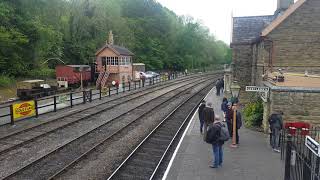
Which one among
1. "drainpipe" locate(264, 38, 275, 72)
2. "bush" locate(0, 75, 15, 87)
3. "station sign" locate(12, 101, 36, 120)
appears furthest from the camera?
"bush" locate(0, 75, 15, 87)

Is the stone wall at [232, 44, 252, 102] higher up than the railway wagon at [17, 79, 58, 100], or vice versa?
the stone wall at [232, 44, 252, 102]

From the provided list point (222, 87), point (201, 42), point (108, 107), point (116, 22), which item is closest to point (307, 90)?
point (108, 107)

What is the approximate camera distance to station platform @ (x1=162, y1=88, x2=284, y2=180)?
10203 mm

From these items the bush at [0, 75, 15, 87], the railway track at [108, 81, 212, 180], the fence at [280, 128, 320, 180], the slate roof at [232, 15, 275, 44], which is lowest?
the railway track at [108, 81, 212, 180]

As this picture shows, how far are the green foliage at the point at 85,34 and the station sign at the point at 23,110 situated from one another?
64.0 ft

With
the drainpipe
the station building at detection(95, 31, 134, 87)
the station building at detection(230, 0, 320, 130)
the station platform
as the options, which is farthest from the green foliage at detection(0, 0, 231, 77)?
the station platform

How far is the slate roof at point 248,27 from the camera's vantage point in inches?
1135

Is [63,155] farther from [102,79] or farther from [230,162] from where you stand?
[102,79]

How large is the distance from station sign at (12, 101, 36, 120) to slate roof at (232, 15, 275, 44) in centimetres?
1664

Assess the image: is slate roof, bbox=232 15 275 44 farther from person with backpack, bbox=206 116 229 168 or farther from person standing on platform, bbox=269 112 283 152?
person with backpack, bbox=206 116 229 168

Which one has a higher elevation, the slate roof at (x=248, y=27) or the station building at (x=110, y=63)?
the slate roof at (x=248, y=27)

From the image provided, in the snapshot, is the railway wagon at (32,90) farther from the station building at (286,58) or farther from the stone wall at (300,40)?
the stone wall at (300,40)

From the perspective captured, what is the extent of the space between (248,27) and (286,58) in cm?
960

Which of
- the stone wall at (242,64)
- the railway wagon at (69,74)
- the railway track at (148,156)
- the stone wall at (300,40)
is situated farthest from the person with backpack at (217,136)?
the railway wagon at (69,74)
